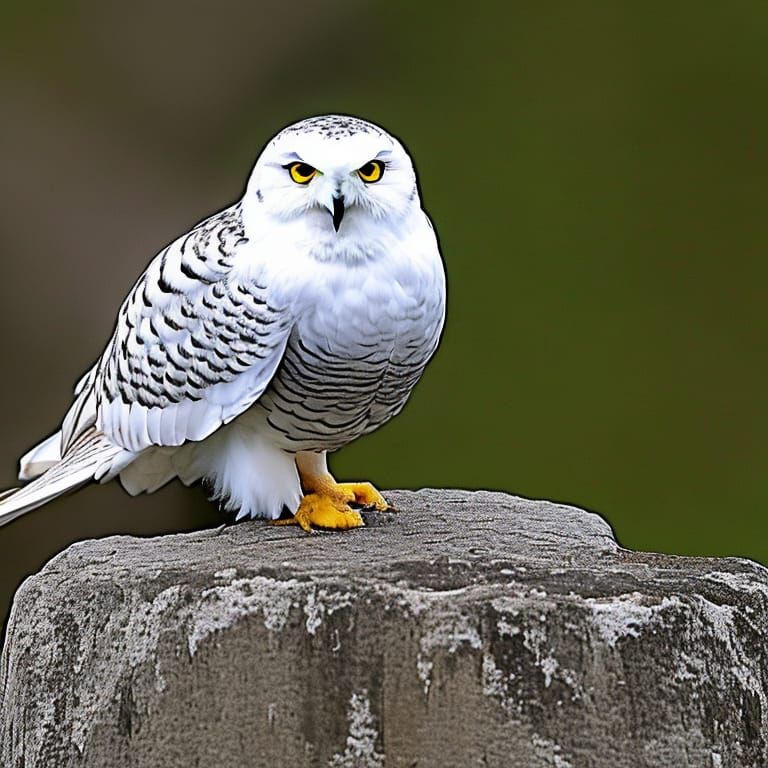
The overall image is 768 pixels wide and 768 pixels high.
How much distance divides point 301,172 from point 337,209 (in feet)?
0.22

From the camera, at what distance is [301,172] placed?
1.66 metres

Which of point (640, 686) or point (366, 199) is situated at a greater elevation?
point (366, 199)

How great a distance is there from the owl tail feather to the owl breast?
0.27m

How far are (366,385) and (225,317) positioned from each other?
19cm

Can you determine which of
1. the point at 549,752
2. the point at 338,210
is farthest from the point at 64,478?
the point at 549,752

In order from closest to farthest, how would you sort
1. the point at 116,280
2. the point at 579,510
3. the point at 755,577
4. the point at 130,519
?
1. the point at 755,577
2. the point at 579,510
3. the point at 116,280
4. the point at 130,519

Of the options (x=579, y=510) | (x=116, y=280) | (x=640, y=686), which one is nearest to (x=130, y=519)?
(x=116, y=280)

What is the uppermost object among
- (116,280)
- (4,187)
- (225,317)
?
(4,187)

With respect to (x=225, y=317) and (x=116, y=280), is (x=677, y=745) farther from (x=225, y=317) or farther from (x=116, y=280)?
(x=116, y=280)

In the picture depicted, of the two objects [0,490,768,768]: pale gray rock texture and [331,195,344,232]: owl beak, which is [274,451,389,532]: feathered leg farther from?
[331,195,344,232]: owl beak

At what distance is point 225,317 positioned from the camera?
5.68 ft

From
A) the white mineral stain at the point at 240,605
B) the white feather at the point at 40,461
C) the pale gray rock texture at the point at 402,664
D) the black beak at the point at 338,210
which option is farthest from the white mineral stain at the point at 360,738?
the white feather at the point at 40,461

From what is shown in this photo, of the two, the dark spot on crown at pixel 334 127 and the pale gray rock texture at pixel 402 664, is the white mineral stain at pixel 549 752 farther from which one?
the dark spot on crown at pixel 334 127

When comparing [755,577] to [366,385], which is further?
[366,385]
